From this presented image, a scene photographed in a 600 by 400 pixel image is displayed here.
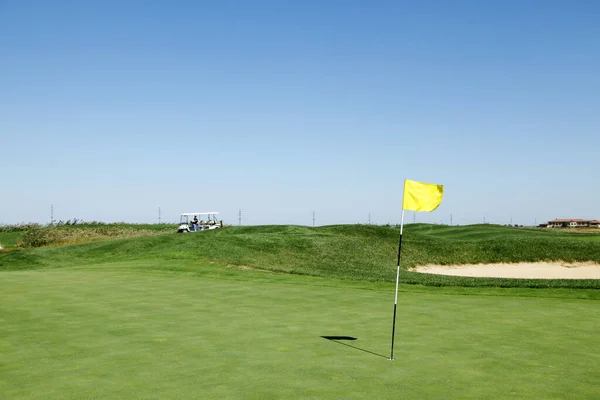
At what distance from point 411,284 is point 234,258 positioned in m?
12.1

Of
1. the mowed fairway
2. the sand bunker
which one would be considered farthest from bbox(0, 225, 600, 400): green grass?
the sand bunker

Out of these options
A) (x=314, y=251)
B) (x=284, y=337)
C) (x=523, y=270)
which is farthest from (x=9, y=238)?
(x=284, y=337)

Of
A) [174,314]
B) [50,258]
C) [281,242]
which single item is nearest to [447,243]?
[281,242]

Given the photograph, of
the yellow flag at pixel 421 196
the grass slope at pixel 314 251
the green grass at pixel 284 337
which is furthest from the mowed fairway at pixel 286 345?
the grass slope at pixel 314 251

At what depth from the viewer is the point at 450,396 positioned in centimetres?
699

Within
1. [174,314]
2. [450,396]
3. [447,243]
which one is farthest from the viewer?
[447,243]

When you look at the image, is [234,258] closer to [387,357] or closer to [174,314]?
[174,314]

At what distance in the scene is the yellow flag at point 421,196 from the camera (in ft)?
32.0

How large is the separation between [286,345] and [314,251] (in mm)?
26950

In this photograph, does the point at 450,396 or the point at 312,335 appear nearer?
the point at 450,396

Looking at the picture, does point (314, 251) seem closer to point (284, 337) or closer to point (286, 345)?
point (284, 337)

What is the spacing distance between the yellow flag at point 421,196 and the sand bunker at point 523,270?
1056 inches

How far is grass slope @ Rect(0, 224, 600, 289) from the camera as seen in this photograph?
30675 millimetres

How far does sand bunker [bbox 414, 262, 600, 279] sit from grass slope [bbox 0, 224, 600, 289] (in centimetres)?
71
